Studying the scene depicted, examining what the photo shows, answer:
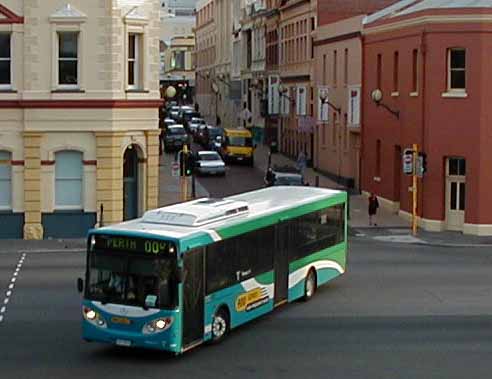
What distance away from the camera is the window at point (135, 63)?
4047cm

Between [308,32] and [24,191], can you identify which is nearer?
[24,191]

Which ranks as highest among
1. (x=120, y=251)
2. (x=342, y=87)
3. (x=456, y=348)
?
(x=342, y=87)

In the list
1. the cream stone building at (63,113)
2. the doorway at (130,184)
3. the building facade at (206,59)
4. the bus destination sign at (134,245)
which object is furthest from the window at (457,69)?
the building facade at (206,59)

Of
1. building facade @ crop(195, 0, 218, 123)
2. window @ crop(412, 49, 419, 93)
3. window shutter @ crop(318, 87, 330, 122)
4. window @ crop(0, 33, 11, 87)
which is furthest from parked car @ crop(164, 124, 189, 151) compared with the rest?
building facade @ crop(195, 0, 218, 123)

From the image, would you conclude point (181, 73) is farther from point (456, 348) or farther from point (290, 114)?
point (456, 348)

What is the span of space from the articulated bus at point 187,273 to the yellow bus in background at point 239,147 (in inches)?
1856

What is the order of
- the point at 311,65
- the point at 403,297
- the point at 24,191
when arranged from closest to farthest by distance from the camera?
the point at 403,297, the point at 24,191, the point at 311,65

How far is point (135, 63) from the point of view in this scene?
40562 millimetres

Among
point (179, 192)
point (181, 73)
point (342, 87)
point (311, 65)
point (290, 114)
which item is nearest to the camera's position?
point (179, 192)

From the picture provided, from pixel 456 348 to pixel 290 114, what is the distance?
5797cm

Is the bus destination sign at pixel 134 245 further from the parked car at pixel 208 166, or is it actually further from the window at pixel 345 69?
the parked car at pixel 208 166

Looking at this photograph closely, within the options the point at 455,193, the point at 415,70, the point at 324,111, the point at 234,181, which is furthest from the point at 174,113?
the point at 455,193

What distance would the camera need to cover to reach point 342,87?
6038 cm

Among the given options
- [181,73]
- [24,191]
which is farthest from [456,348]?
[181,73]
